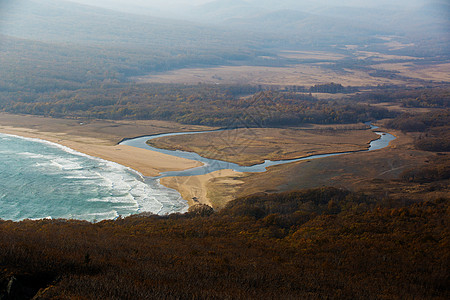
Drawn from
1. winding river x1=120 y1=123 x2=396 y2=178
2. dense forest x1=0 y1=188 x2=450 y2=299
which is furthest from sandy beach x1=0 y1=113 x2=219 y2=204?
dense forest x1=0 y1=188 x2=450 y2=299

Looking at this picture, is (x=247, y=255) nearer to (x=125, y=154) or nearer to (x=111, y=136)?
(x=125, y=154)

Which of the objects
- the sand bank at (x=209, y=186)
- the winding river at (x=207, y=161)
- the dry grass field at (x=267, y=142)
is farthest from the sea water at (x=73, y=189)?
the dry grass field at (x=267, y=142)

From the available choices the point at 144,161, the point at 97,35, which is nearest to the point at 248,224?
the point at 144,161

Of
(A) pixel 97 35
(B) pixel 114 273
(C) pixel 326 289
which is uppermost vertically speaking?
(A) pixel 97 35

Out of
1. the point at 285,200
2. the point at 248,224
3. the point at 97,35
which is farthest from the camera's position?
the point at 97,35

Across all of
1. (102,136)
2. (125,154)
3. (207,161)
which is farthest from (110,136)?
(207,161)

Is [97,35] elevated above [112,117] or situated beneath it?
elevated above

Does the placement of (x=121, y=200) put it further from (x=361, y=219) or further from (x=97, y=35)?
(x=97, y=35)
